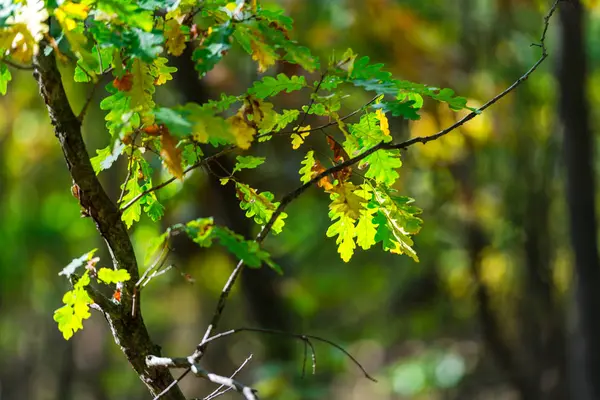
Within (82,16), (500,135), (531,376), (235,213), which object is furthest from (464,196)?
(82,16)

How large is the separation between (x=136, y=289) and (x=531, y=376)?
4.82 metres

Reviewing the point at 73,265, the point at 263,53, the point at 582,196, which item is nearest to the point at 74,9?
the point at 263,53

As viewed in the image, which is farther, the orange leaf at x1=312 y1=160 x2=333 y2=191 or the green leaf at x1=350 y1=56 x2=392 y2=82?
the orange leaf at x1=312 y1=160 x2=333 y2=191

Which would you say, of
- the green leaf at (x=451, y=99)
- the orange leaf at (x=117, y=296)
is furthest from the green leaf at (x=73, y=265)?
the green leaf at (x=451, y=99)

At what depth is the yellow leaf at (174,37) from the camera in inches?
57.1

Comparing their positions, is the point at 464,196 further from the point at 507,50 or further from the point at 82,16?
the point at 82,16

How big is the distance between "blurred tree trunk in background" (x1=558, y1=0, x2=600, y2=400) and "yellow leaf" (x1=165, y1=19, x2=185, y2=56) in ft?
10.6

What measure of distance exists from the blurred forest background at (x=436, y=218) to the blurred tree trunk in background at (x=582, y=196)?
105mm

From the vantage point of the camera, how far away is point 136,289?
4.94 ft

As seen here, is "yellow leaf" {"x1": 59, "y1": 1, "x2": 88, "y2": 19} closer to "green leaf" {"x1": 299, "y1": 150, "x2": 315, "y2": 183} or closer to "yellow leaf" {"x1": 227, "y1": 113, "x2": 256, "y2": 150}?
"yellow leaf" {"x1": 227, "y1": 113, "x2": 256, "y2": 150}

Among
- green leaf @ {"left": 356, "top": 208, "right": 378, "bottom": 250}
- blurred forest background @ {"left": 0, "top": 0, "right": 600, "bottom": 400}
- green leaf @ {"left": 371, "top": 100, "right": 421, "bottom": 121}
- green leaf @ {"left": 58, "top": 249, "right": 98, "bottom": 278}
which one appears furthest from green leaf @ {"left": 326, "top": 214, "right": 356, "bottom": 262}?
blurred forest background @ {"left": 0, "top": 0, "right": 600, "bottom": 400}

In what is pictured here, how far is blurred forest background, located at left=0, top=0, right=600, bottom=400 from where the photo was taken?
18.0 ft

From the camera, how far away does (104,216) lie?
4.97ft

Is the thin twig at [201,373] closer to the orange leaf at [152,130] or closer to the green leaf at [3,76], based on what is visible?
the orange leaf at [152,130]
